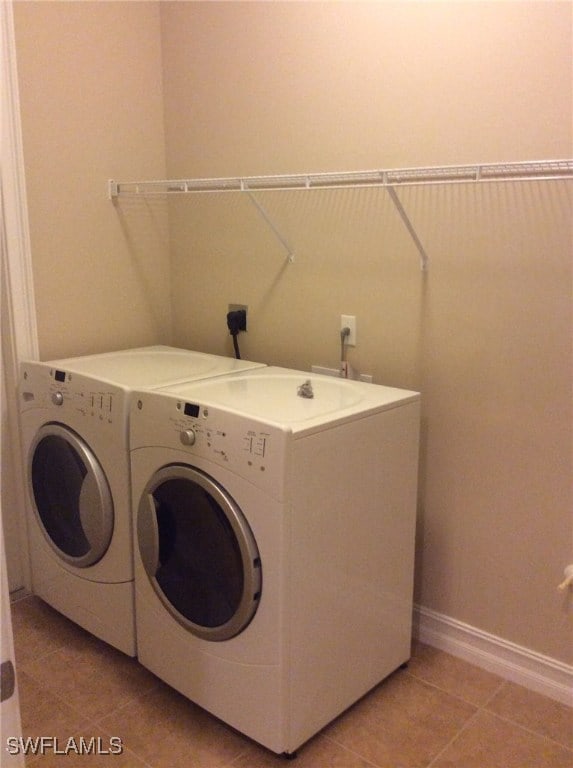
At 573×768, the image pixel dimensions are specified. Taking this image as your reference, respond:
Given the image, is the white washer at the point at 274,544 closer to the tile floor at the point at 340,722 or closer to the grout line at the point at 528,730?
the tile floor at the point at 340,722

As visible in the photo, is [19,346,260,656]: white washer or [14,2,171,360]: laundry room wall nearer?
[19,346,260,656]: white washer

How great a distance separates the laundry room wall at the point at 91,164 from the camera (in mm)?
2256

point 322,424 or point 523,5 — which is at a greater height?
point 523,5

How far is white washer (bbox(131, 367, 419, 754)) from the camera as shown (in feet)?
5.08

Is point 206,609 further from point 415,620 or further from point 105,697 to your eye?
point 415,620

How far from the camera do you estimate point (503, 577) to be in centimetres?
195

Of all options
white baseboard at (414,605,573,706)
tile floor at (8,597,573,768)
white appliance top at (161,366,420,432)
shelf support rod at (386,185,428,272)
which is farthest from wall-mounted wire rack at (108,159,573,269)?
tile floor at (8,597,573,768)

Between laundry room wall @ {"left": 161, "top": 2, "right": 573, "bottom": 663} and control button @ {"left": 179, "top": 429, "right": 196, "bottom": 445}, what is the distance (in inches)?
17.9

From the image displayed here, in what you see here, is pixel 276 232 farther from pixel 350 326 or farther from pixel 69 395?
pixel 69 395

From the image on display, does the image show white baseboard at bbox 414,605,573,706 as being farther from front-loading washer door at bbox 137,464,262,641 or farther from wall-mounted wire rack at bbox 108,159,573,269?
wall-mounted wire rack at bbox 108,159,573,269

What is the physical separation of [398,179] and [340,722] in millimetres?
1528

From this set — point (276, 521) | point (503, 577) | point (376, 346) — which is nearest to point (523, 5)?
point (376, 346)

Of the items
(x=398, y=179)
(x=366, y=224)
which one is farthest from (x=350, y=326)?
(x=398, y=179)

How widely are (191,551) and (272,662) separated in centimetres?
33
